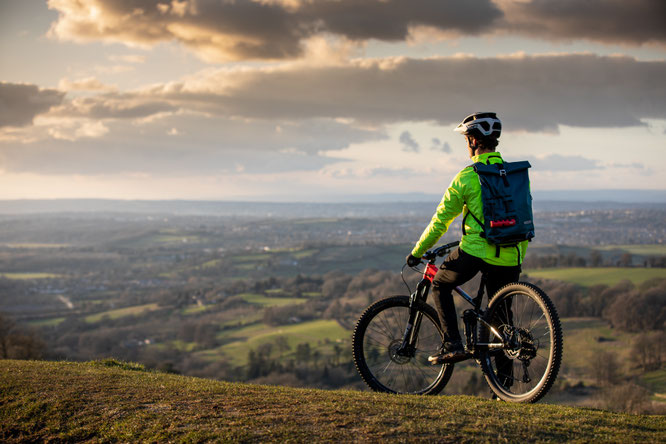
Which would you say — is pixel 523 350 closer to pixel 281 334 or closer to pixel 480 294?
pixel 480 294

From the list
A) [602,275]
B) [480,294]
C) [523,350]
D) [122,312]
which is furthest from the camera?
[122,312]

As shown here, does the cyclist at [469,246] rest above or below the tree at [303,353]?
above

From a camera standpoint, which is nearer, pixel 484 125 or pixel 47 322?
pixel 484 125

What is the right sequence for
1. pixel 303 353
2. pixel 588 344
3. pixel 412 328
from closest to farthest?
pixel 412 328 → pixel 303 353 → pixel 588 344

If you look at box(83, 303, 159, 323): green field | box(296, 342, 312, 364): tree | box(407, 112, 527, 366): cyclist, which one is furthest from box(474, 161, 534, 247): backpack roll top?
box(83, 303, 159, 323): green field

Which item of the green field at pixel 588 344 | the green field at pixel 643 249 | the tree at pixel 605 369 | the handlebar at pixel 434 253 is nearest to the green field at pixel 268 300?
the green field at pixel 588 344

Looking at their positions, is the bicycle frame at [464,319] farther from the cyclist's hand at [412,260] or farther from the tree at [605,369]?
the tree at [605,369]

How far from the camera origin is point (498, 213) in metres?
6.25

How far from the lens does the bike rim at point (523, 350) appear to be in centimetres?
608

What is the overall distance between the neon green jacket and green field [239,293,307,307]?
75.9m

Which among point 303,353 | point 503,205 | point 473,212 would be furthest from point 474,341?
point 303,353

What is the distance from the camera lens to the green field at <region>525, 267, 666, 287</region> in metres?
70.1

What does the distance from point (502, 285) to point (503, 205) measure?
43.7 inches

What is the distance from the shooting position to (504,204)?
629 cm
